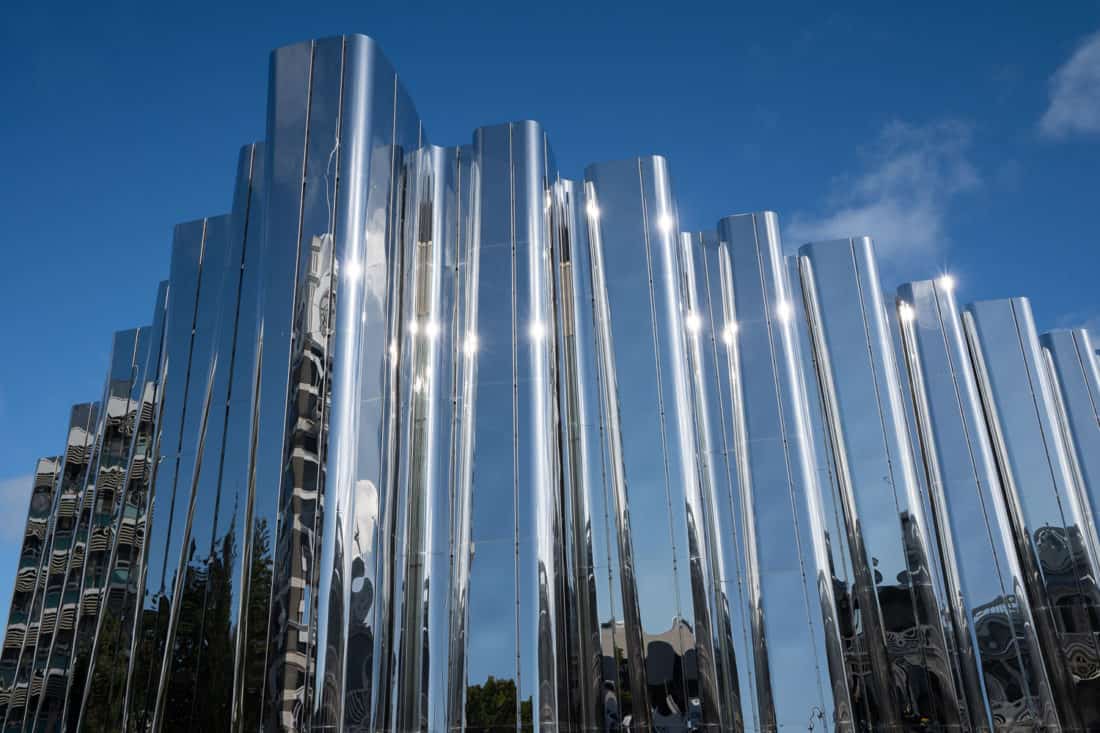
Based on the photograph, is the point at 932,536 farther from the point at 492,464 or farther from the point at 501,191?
the point at 501,191

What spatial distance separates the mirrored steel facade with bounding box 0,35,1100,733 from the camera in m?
10.4

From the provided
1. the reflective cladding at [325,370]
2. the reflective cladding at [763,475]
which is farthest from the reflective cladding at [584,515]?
the reflective cladding at [325,370]

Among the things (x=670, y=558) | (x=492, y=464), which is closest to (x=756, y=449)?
(x=670, y=558)

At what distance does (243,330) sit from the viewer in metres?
12.0

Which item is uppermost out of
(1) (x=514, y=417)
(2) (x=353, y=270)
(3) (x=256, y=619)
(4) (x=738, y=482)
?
(2) (x=353, y=270)

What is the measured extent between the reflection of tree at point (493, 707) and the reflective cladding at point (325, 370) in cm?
115

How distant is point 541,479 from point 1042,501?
8.13 metres

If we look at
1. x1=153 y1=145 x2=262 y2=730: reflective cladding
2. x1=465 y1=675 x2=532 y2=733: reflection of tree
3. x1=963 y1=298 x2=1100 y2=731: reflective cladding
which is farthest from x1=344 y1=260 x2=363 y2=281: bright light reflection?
x1=963 y1=298 x2=1100 y2=731: reflective cladding

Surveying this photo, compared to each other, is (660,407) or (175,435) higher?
(660,407)

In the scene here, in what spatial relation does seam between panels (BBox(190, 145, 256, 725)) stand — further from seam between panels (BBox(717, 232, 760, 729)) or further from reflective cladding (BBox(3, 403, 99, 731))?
reflective cladding (BBox(3, 403, 99, 731))

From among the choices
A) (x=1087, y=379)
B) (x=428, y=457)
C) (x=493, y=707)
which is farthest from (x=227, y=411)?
(x=1087, y=379)

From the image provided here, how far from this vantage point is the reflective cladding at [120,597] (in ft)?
36.7

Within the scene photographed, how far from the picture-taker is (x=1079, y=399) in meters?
17.0

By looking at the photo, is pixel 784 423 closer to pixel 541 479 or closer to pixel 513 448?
pixel 541 479
